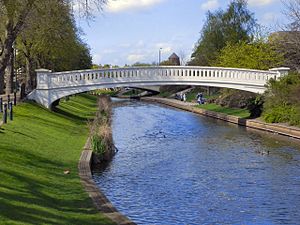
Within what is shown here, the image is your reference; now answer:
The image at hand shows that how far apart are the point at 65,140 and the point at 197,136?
12.5 m

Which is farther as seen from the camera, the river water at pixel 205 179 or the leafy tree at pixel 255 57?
the leafy tree at pixel 255 57

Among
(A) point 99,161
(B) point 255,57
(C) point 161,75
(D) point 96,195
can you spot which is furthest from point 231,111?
(D) point 96,195

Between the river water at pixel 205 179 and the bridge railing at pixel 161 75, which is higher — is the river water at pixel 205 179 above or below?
below

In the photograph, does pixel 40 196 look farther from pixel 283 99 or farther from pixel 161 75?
pixel 161 75

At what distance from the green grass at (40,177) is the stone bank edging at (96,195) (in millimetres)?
188

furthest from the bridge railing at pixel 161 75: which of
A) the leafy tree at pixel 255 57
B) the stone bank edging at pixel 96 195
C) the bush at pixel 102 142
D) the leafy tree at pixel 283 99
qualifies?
the stone bank edging at pixel 96 195

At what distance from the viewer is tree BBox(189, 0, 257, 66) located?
261 ft

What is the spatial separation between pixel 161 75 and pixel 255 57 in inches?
508

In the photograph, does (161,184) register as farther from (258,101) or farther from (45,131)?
(258,101)

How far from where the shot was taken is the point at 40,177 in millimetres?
16172

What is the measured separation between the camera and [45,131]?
2661 cm

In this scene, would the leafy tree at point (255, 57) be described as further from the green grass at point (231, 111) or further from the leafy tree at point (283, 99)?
the leafy tree at point (283, 99)

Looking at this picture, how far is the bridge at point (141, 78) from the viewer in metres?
38.1

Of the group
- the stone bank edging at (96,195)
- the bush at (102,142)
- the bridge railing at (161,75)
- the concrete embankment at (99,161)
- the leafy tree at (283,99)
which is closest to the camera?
the stone bank edging at (96,195)
